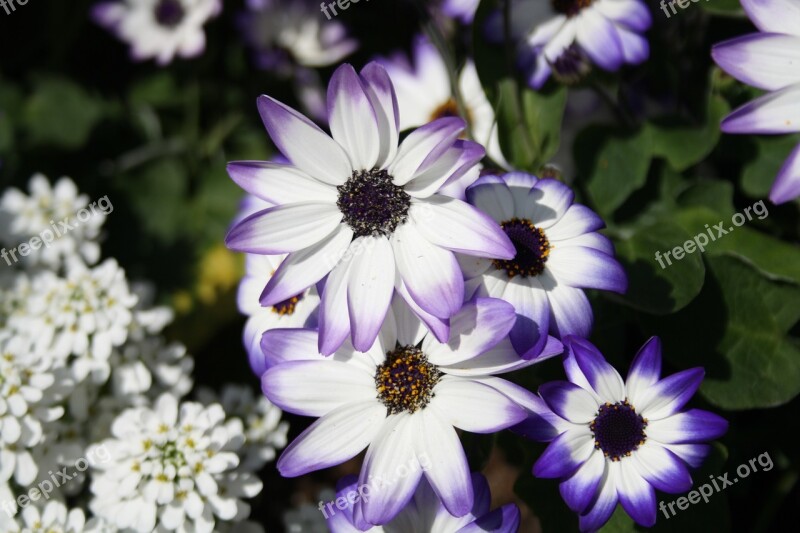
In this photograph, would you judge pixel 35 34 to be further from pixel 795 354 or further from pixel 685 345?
Result: pixel 795 354

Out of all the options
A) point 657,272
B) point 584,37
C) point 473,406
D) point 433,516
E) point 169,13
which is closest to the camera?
point 473,406

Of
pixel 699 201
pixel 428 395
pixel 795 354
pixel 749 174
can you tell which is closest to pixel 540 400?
pixel 428 395

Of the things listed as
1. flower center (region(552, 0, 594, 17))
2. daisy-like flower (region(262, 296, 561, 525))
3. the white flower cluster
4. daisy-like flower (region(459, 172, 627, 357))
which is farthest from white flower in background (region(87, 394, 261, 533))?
flower center (region(552, 0, 594, 17))

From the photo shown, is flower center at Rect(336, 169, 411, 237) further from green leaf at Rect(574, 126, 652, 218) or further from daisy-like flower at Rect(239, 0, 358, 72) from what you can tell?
daisy-like flower at Rect(239, 0, 358, 72)

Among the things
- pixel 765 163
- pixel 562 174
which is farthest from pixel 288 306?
pixel 765 163

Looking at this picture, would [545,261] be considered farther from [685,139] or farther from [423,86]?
[423,86]

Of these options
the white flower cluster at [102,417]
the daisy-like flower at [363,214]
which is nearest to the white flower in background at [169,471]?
the white flower cluster at [102,417]
